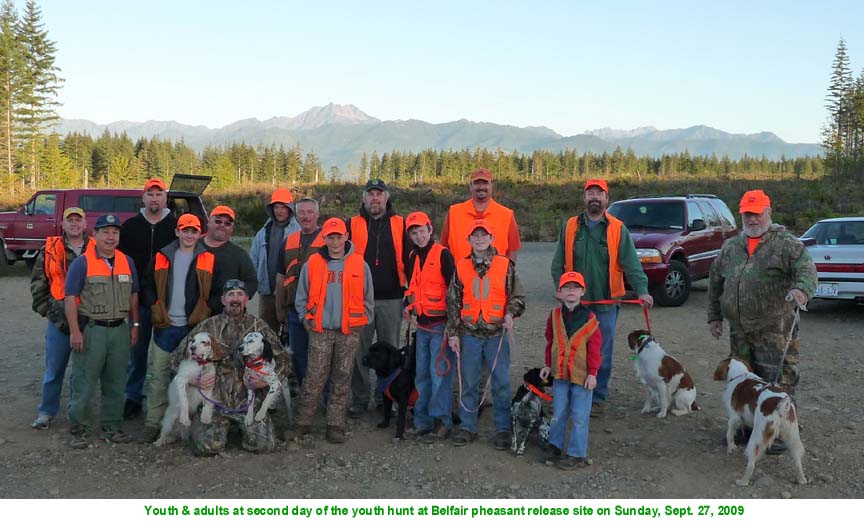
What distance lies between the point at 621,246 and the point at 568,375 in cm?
156

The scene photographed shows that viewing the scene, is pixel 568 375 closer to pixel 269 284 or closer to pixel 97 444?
pixel 269 284

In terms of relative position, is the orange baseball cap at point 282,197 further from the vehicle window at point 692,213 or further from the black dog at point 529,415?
the vehicle window at point 692,213

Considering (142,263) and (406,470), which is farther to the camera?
(142,263)

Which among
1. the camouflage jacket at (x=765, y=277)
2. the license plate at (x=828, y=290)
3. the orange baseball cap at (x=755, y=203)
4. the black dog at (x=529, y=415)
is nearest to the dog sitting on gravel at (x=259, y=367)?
the black dog at (x=529, y=415)

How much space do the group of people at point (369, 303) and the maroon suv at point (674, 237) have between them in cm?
560

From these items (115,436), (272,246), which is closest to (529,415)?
(272,246)

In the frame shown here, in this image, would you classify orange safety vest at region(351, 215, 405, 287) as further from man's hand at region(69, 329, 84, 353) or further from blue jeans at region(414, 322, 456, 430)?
man's hand at region(69, 329, 84, 353)

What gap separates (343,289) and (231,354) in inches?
39.7

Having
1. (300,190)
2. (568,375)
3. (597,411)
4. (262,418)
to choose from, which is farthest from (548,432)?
(300,190)

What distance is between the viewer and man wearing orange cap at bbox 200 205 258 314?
5.06 m

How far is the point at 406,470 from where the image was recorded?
174 inches

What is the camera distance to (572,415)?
4.47 metres

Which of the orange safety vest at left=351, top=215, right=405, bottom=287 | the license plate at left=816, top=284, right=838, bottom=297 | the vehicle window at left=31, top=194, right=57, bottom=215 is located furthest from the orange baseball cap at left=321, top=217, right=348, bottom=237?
the vehicle window at left=31, top=194, right=57, bottom=215

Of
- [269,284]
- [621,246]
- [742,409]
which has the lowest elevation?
[742,409]
